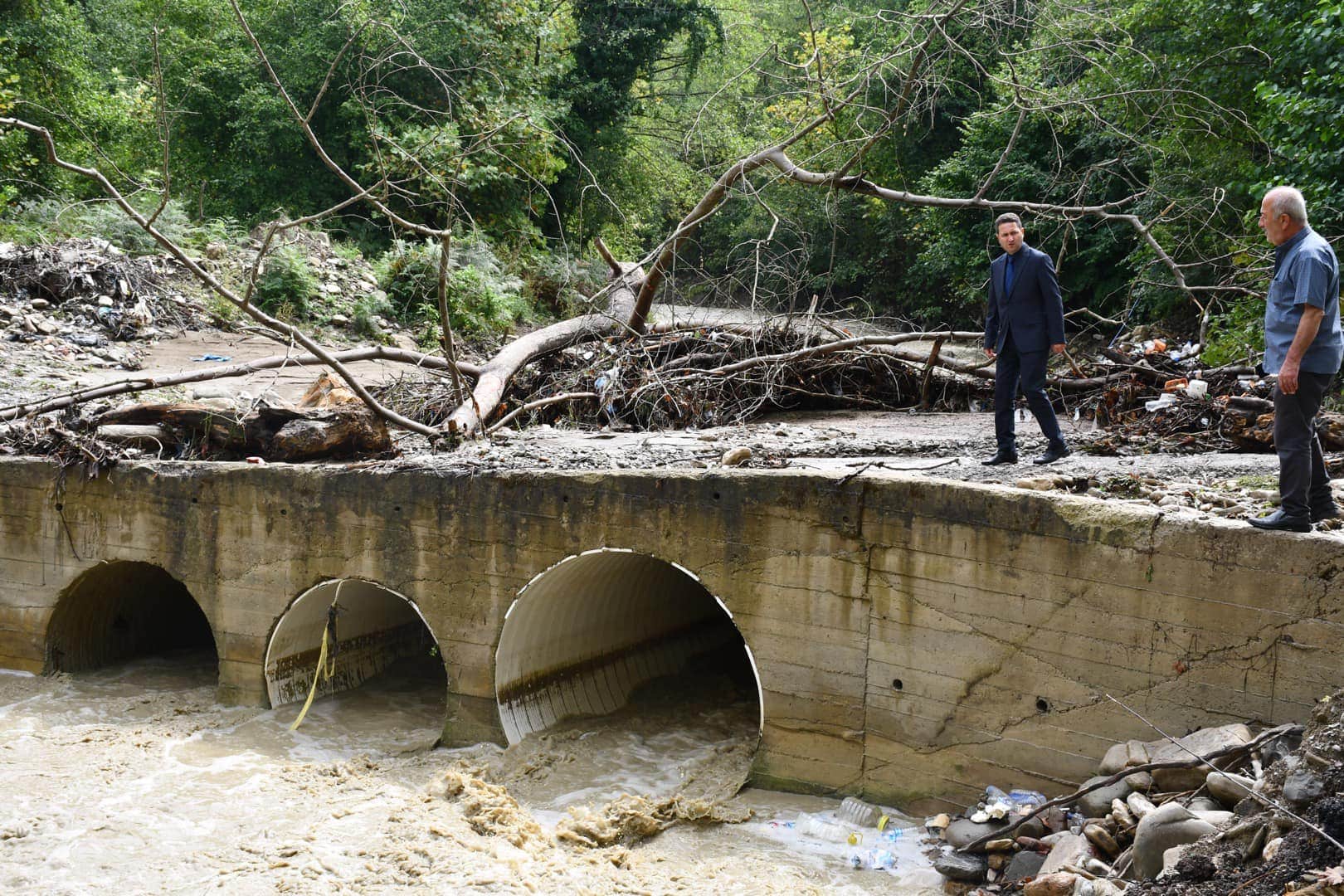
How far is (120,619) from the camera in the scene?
10.4 m

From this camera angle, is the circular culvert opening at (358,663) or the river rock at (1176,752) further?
the circular culvert opening at (358,663)

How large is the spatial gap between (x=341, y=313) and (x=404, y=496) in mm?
10377

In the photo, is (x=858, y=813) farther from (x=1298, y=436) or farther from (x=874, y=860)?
(x=1298, y=436)

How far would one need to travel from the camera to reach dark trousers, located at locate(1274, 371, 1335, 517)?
5168 mm

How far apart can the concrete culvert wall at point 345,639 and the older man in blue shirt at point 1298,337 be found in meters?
6.31

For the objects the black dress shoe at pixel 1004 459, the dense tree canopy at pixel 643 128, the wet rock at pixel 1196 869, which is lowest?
the wet rock at pixel 1196 869

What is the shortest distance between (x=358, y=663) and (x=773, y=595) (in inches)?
187

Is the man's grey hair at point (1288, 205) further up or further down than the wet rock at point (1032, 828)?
further up

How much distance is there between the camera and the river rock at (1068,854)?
Answer: 202 inches

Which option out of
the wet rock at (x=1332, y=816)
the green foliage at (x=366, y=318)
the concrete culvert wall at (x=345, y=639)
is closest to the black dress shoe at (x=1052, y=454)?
the wet rock at (x=1332, y=816)

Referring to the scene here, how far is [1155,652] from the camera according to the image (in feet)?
19.1

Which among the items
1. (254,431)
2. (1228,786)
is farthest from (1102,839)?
(254,431)

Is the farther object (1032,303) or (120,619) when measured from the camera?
(120,619)

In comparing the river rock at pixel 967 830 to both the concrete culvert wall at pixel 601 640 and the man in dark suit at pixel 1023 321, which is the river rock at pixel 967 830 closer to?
the concrete culvert wall at pixel 601 640
